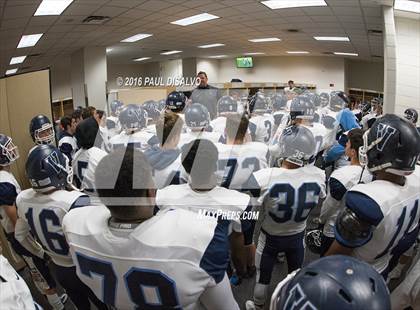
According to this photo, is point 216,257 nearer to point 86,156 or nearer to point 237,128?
point 237,128

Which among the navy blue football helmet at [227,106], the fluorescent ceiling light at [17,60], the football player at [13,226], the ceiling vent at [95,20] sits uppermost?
the ceiling vent at [95,20]

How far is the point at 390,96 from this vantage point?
5684mm

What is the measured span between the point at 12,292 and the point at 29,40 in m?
8.10

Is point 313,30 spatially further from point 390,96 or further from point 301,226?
point 301,226

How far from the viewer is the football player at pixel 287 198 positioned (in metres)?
2.08

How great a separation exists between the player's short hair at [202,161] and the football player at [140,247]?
1.94 ft

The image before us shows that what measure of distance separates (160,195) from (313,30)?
822 cm

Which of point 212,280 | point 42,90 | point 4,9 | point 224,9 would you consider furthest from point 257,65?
point 212,280

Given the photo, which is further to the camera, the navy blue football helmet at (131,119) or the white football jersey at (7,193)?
the navy blue football helmet at (131,119)

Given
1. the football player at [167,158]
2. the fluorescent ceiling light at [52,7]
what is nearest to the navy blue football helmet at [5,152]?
the football player at [167,158]

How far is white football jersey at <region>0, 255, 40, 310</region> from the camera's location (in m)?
0.95

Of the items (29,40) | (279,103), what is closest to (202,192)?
(279,103)

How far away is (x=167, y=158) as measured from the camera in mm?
2551

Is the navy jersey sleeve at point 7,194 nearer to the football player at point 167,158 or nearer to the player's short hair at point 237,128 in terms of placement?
the football player at point 167,158
